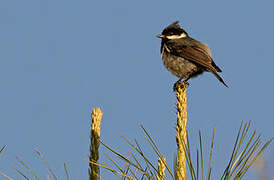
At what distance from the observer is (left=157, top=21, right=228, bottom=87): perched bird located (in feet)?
23.1

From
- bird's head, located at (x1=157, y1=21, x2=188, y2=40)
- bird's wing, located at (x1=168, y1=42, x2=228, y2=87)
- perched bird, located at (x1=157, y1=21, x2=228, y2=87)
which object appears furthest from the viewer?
bird's head, located at (x1=157, y1=21, x2=188, y2=40)

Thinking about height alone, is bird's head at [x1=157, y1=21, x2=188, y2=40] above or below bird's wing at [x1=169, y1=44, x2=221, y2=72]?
above

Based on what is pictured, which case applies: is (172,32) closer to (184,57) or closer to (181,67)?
(184,57)

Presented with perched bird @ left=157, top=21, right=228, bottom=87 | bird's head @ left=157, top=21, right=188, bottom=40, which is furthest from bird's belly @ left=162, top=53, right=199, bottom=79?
bird's head @ left=157, top=21, right=188, bottom=40

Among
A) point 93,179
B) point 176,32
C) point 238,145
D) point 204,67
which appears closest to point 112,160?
point 93,179

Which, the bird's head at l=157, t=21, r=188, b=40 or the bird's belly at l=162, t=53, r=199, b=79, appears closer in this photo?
the bird's belly at l=162, t=53, r=199, b=79

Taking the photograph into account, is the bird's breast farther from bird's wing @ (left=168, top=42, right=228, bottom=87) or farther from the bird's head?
the bird's head

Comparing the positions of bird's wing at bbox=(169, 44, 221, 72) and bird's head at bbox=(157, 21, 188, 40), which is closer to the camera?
bird's wing at bbox=(169, 44, 221, 72)

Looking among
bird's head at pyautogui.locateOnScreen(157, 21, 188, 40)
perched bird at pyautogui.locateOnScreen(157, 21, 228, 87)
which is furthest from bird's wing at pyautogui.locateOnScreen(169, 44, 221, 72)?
bird's head at pyautogui.locateOnScreen(157, 21, 188, 40)

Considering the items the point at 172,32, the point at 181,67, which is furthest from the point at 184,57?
the point at 172,32

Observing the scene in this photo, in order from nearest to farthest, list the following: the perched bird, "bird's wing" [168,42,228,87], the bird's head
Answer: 1. "bird's wing" [168,42,228,87]
2. the perched bird
3. the bird's head

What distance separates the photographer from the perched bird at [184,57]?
7.05 metres

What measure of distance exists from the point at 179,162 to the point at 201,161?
0.16 m

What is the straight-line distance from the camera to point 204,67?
22.9 feet
